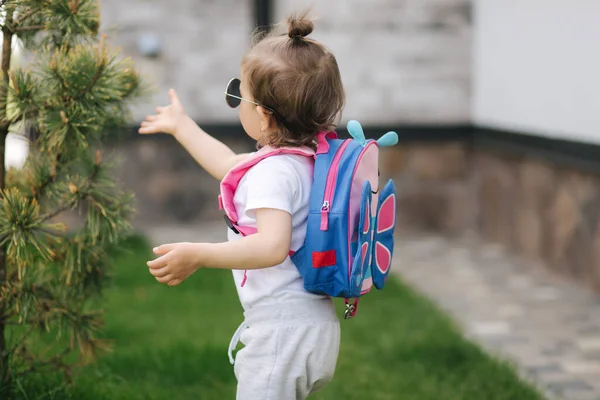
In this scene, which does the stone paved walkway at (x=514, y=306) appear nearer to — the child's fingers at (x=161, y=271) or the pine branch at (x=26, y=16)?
the child's fingers at (x=161, y=271)

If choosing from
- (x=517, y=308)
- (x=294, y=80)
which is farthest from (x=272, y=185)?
(x=517, y=308)

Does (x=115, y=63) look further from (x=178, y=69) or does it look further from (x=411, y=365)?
(x=178, y=69)

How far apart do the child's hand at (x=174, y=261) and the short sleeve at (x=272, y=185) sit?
19 centimetres

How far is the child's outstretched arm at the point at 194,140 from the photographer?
2930mm

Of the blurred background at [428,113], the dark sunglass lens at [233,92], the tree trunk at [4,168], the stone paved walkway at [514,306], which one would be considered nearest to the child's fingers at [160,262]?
the dark sunglass lens at [233,92]

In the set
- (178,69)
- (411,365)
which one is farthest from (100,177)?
(178,69)

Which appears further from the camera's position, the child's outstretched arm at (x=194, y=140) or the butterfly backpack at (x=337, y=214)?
the child's outstretched arm at (x=194, y=140)

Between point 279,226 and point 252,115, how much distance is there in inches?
13.7

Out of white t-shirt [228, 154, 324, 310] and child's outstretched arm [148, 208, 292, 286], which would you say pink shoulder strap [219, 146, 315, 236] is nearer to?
white t-shirt [228, 154, 324, 310]

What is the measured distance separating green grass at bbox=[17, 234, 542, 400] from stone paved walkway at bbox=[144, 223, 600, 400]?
226mm

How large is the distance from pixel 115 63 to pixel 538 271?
4.42 metres

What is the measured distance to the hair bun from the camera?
2.51 metres

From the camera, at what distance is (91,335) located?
3.37m

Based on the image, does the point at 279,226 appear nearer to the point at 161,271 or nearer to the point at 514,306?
the point at 161,271
